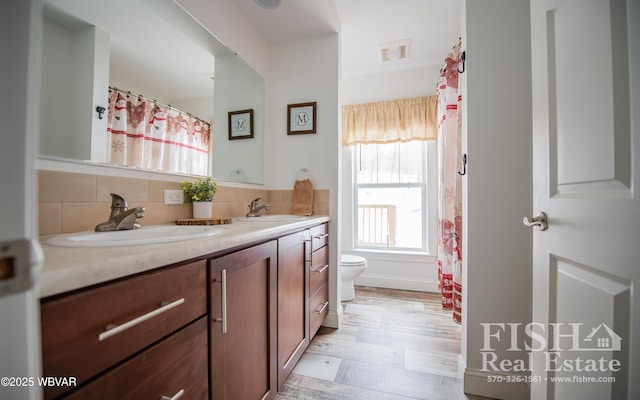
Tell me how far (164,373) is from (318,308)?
1.28 meters

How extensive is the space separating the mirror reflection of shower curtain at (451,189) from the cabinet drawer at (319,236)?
3.48ft

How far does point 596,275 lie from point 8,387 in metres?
1.17

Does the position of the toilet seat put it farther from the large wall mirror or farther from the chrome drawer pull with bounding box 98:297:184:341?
the chrome drawer pull with bounding box 98:297:184:341

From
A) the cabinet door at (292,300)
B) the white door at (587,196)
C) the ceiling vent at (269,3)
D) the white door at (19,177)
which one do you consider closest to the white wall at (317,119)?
the ceiling vent at (269,3)

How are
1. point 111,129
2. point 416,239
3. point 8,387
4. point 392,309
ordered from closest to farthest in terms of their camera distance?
point 8,387 → point 111,129 → point 392,309 → point 416,239

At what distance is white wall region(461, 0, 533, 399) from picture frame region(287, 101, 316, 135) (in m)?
1.13

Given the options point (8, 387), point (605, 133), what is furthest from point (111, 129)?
point (605, 133)

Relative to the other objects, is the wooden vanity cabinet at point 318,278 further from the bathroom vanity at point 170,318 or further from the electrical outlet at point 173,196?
the electrical outlet at point 173,196

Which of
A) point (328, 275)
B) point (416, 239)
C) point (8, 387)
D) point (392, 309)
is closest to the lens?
point (8, 387)

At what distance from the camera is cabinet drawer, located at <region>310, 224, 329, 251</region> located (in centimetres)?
167

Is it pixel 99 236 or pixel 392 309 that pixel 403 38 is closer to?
pixel 392 309

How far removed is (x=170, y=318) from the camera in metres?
0.64

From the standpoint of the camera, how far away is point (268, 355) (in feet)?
3.66

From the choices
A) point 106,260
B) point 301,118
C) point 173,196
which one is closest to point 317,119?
point 301,118
